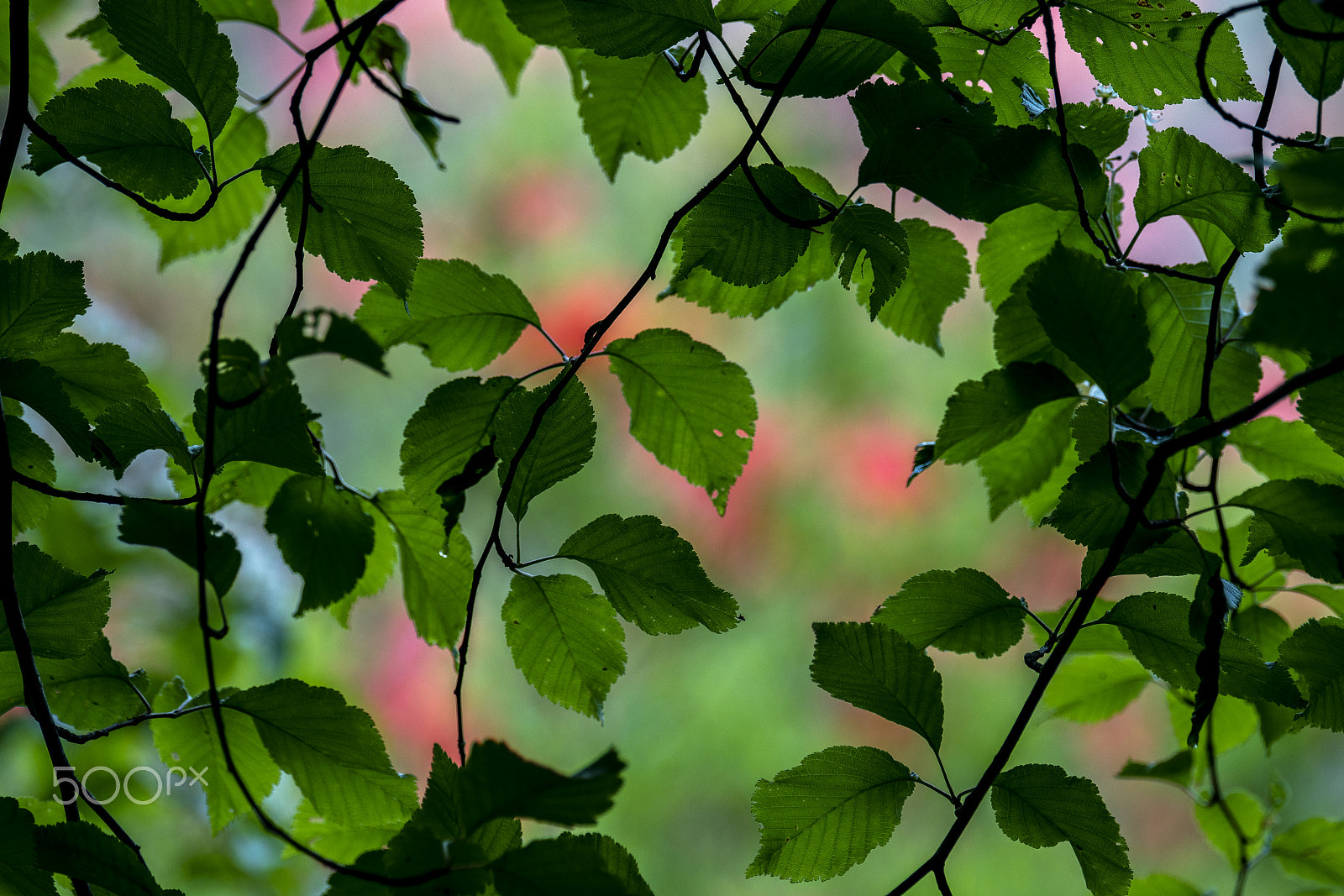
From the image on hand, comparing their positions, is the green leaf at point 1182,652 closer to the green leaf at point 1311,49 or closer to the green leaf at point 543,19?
the green leaf at point 1311,49

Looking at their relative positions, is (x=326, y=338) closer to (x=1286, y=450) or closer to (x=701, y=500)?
(x=1286, y=450)

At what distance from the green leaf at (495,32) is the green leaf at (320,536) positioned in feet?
0.67

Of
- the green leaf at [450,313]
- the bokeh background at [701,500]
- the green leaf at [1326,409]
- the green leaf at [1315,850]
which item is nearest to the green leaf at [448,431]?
the green leaf at [450,313]

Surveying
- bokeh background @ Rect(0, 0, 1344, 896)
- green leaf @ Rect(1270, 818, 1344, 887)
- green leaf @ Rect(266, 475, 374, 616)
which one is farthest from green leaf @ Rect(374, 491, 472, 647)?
bokeh background @ Rect(0, 0, 1344, 896)

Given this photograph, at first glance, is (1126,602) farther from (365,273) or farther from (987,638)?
(365,273)

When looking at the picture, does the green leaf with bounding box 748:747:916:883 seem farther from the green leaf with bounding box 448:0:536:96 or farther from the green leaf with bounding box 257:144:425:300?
the green leaf with bounding box 448:0:536:96

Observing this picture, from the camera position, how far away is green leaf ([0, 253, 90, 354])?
0.28 meters

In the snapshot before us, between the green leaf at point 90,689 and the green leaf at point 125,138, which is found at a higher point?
the green leaf at point 125,138

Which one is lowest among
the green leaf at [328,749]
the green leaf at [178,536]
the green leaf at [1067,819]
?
the green leaf at [328,749]

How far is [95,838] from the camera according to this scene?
220 mm

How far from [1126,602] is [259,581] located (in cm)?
122

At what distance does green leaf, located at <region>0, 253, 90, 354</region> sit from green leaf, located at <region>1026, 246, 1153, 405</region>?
0.92 ft

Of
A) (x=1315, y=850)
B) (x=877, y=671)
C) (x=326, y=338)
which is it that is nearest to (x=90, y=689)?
(x=326, y=338)

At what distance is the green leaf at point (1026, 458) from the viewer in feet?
1.12
